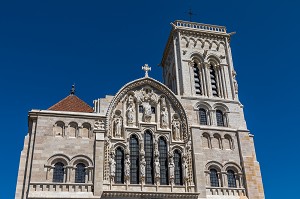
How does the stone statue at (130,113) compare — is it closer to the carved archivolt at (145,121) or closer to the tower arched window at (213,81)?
the carved archivolt at (145,121)

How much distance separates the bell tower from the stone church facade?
118 millimetres

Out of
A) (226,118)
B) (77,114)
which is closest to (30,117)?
(77,114)

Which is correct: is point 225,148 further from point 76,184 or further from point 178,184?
point 76,184

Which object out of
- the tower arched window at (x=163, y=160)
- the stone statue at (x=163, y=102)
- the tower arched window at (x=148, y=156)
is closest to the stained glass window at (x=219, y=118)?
the stone statue at (x=163, y=102)

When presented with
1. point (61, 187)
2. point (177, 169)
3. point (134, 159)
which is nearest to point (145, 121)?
point (134, 159)

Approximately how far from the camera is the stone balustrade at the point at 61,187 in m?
24.0

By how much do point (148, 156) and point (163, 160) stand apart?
1.23 metres

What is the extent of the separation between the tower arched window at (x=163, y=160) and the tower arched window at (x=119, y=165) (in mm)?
2979

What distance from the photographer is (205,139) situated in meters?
29.6

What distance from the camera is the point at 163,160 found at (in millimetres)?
27734

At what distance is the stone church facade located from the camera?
25.2 meters

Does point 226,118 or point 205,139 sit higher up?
point 226,118

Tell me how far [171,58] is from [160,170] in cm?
1346

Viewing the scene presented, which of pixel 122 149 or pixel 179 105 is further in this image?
pixel 179 105
